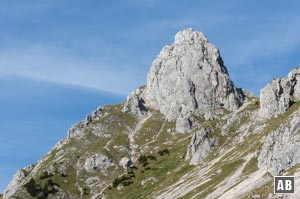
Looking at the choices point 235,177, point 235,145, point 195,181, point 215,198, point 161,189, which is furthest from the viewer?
point 235,145

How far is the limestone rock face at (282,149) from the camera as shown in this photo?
13350 centimetres

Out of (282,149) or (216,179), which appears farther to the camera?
(216,179)

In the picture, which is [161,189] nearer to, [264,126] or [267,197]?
[264,126]

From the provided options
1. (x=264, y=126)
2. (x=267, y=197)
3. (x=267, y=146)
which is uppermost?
(x=264, y=126)

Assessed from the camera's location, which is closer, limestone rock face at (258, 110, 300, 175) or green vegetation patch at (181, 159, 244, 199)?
limestone rock face at (258, 110, 300, 175)

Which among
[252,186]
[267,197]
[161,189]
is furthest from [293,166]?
[161,189]

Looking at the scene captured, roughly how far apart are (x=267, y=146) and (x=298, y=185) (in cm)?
4760

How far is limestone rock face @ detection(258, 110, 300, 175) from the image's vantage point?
134 meters

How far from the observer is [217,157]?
191250 mm

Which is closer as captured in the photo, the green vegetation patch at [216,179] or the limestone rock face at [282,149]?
the limestone rock face at [282,149]

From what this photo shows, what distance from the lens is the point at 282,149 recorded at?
138 metres

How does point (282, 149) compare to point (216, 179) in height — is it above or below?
above

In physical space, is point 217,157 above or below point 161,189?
above

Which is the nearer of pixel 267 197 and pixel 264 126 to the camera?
pixel 267 197
